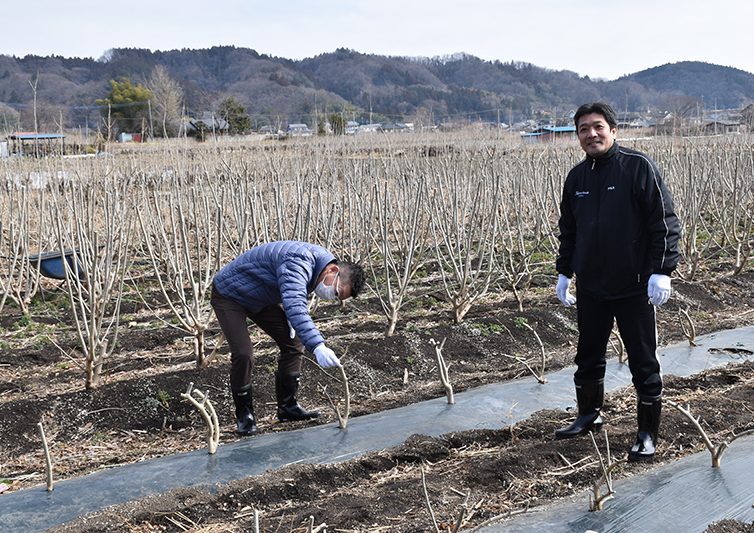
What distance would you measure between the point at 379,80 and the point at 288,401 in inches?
3557

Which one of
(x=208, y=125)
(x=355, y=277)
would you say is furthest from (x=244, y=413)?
(x=208, y=125)

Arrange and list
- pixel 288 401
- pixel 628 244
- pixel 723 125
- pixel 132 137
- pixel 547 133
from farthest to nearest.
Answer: pixel 723 125, pixel 132 137, pixel 547 133, pixel 288 401, pixel 628 244

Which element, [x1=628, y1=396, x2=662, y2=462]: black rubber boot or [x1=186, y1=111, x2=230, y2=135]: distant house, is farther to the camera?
[x1=186, y1=111, x2=230, y2=135]: distant house

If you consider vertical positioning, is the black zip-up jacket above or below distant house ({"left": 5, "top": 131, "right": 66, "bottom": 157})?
below

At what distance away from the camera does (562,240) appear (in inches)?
141

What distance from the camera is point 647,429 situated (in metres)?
3.21

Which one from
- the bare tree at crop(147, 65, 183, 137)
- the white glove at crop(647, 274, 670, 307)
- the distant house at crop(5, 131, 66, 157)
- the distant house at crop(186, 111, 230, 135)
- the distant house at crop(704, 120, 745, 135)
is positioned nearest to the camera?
the white glove at crop(647, 274, 670, 307)

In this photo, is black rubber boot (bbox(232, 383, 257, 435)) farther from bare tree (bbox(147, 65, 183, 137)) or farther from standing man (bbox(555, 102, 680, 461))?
bare tree (bbox(147, 65, 183, 137))

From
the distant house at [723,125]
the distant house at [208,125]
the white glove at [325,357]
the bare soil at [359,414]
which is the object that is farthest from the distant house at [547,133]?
the white glove at [325,357]

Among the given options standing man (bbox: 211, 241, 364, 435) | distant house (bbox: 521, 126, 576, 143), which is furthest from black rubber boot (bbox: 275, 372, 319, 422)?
distant house (bbox: 521, 126, 576, 143)

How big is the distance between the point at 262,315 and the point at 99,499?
46.5 inches

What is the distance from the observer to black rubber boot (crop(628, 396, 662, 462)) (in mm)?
3168

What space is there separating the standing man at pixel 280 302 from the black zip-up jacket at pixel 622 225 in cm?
103

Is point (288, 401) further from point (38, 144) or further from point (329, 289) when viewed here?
point (38, 144)
